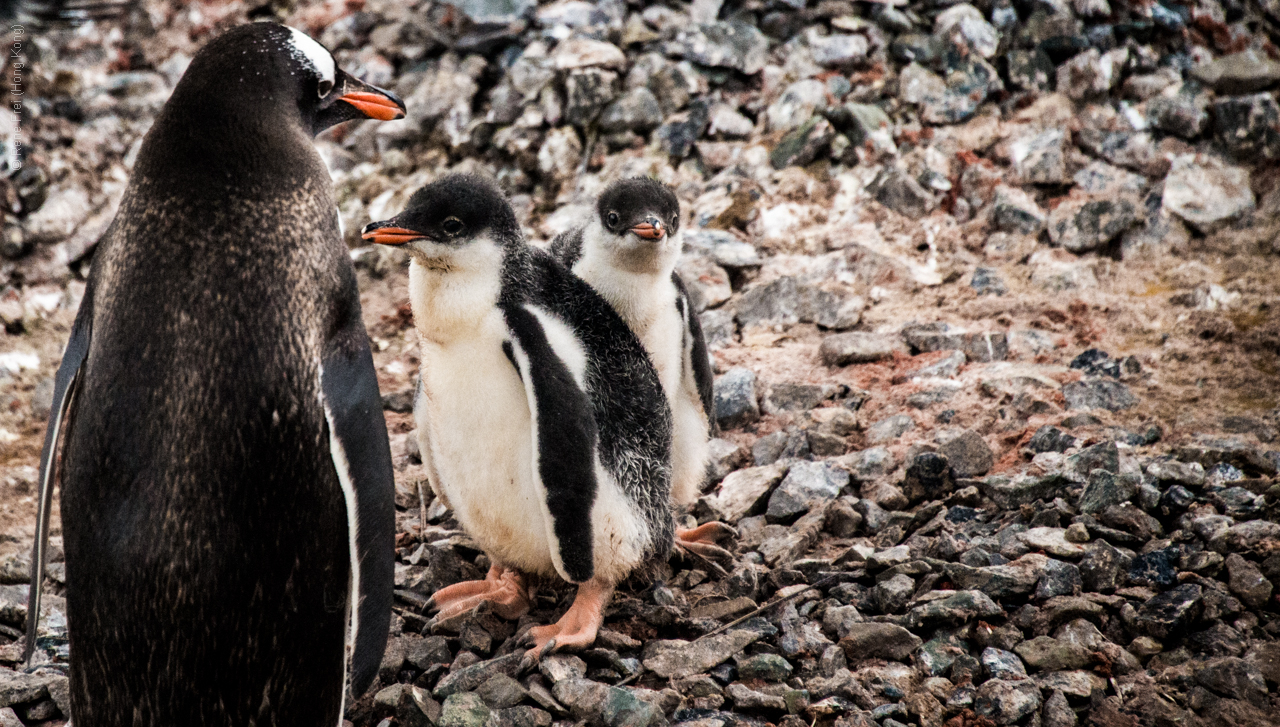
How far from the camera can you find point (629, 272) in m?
3.43

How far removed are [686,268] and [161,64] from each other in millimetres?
3803

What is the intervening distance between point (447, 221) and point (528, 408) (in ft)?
1.74

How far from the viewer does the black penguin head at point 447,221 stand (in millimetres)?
2738

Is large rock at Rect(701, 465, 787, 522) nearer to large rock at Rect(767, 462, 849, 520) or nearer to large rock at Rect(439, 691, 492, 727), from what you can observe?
large rock at Rect(767, 462, 849, 520)

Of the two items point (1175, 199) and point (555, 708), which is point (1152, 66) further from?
point (555, 708)

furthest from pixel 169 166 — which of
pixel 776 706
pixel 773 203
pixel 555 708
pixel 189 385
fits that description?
pixel 773 203

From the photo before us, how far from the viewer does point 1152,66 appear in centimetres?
562

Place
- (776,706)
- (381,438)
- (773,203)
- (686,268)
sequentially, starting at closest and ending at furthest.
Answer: (381,438)
(776,706)
(686,268)
(773,203)

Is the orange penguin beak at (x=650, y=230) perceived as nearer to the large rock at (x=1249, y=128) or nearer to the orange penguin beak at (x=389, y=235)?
the orange penguin beak at (x=389, y=235)

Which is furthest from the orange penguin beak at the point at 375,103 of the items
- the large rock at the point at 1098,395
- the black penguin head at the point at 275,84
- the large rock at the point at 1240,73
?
the large rock at the point at 1240,73

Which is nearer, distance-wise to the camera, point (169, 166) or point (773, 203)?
point (169, 166)

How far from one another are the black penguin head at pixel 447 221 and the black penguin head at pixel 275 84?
0.80ft

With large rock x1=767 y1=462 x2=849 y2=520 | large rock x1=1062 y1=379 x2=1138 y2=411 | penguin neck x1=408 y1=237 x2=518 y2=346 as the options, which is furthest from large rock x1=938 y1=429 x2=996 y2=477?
penguin neck x1=408 y1=237 x2=518 y2=346

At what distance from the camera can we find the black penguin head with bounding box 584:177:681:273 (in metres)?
3.29
